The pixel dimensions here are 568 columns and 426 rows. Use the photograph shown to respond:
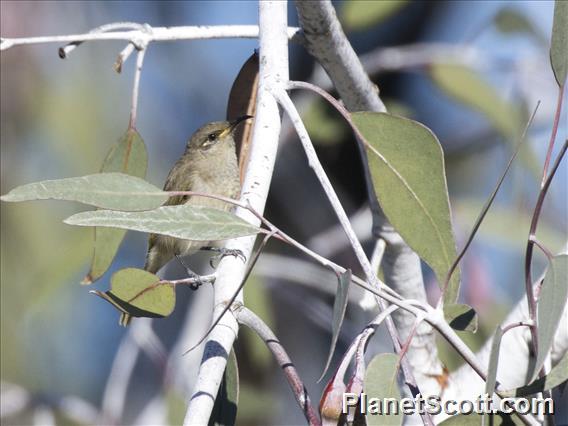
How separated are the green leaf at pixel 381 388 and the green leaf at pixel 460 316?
106mm

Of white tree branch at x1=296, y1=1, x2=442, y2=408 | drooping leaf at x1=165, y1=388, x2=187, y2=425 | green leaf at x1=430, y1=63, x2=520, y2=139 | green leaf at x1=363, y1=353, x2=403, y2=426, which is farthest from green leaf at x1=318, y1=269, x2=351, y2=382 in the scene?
green leaf at x1=430, y1=63, x2=520, y2=139

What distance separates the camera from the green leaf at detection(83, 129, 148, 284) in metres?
1.55

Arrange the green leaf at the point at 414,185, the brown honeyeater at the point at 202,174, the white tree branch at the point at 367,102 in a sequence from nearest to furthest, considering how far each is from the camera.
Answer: the green leaf at the point at 414,185 → the white tree branch at the point at 367,102 → the brown honeyeater at the point at 202,174

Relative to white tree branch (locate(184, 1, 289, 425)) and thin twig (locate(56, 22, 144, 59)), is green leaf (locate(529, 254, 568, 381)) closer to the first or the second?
white tree branch (locate(184, 1, 289, 425))

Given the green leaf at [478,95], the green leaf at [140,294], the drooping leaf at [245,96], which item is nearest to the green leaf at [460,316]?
the green leaf at [140,294]

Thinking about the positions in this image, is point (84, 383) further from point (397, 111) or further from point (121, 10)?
point (397, 111)

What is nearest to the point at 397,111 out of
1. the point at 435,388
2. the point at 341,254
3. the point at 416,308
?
the point at 341,254

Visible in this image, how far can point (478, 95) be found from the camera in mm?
2516

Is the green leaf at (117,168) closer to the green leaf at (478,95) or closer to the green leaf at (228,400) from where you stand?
the green leaf at (228,400)

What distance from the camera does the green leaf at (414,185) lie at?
108cm

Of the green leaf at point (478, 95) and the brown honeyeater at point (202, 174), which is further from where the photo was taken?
the green leaf at point (478, 95)

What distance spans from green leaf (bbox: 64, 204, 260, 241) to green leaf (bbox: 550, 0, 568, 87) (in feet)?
1.25

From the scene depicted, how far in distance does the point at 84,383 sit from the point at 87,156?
1133 millimetres

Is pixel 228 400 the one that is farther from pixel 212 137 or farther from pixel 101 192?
pixel 212 137
